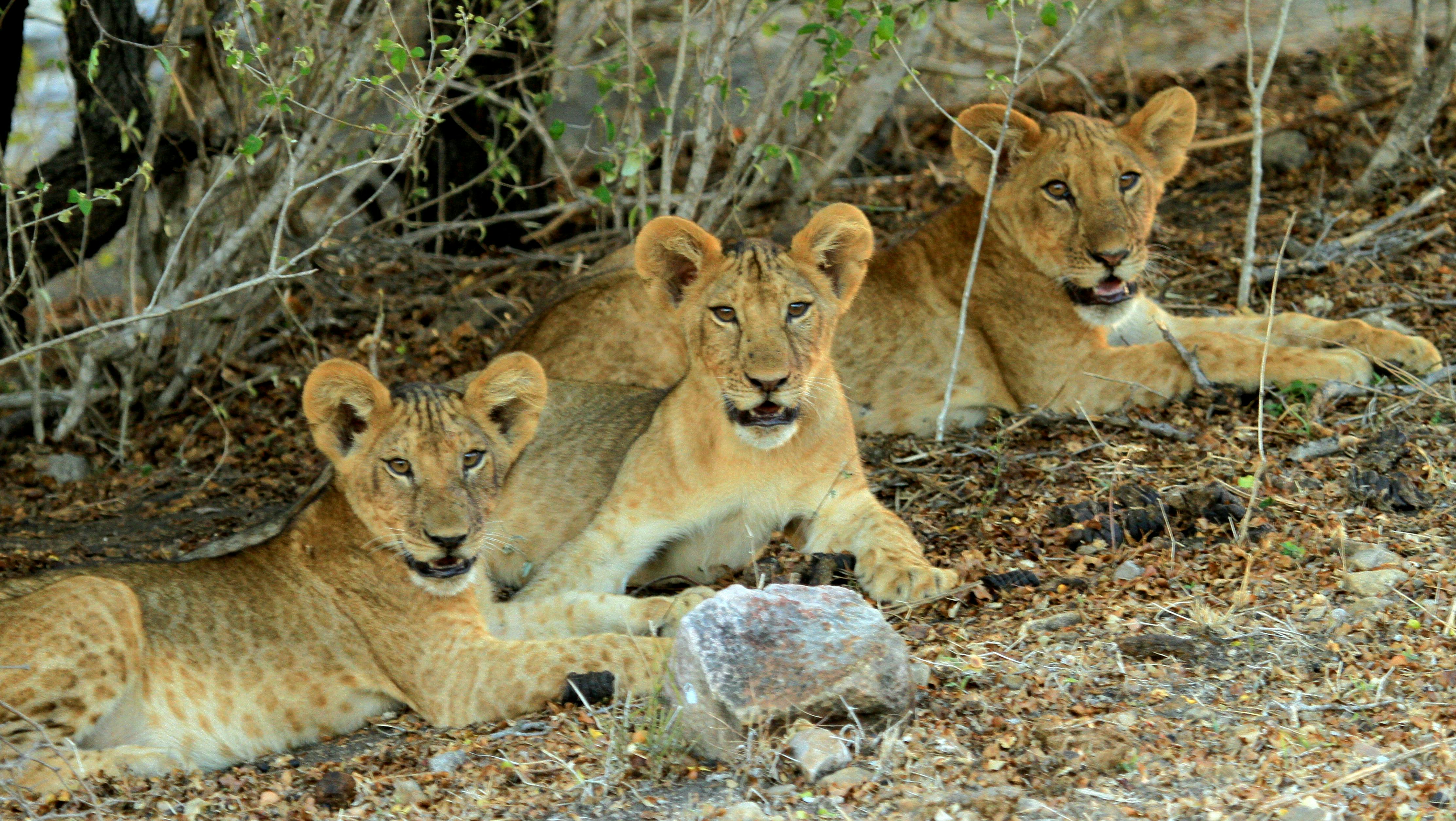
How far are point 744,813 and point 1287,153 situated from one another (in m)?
6.64

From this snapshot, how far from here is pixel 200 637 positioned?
4742 millimetres

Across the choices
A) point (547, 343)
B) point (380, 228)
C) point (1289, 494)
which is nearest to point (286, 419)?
point (380, 228)

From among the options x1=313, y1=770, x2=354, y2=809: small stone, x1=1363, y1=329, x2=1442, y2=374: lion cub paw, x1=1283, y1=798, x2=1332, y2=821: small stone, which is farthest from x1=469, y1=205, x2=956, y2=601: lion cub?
x1=1363, y1=329, x2=1442, y2=374: lion cub paw

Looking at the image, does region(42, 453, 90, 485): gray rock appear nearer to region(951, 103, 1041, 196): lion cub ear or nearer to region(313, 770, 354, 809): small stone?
region(313, 770, 354, 809): small stone

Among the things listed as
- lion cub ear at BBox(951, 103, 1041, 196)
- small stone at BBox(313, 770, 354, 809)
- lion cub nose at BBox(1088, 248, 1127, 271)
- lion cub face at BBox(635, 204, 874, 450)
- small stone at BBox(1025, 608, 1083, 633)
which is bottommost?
small stone at BBox(313, 770, 354, 809)

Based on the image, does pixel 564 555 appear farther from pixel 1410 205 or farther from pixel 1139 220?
pixel 1410 205

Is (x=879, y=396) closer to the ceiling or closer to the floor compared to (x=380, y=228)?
closer to the floor

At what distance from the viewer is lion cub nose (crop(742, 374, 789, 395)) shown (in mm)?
4844

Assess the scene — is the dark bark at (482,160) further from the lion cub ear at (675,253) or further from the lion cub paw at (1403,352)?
the lion cub paw at (1403,352)

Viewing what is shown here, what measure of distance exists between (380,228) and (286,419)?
1.20m

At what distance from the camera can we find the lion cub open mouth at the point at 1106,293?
649 cm

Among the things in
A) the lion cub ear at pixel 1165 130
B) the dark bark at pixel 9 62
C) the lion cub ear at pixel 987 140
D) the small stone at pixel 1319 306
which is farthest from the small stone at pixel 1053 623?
the dark bark at pixel 9 62

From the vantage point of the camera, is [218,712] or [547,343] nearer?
[218,712]

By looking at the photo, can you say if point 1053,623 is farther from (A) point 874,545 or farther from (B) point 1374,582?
(B) point 1374,582
